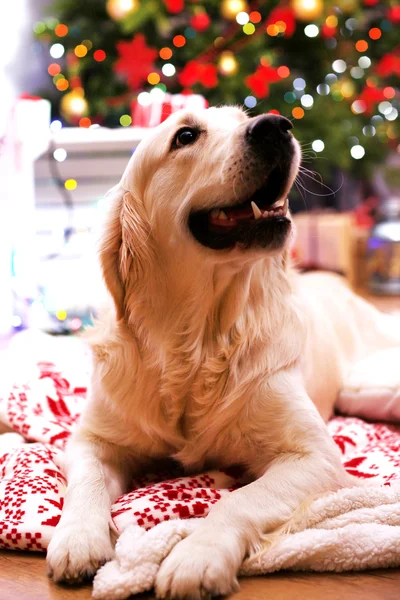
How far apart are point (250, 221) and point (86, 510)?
664 mm

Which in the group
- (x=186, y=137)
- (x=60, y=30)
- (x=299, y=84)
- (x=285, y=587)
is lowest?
(x=285, y=587)

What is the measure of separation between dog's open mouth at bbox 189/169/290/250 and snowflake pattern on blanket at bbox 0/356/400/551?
20.9 inches

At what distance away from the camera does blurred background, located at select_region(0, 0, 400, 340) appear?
11.0 feet

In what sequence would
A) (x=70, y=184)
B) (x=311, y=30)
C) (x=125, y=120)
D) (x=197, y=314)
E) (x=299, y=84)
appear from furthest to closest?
1. (x=299, y=84)
2. (x=311, y=30)
3. (x=125, y=120)
4. (x=70, y=184)
5. (x=197, y=314)

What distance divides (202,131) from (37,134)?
1.78 meters

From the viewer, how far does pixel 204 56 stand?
14.0 ft

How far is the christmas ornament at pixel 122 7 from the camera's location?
391cm

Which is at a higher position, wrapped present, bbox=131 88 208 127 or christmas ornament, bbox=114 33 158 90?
christmas ornament, bbox=114 33 158 90

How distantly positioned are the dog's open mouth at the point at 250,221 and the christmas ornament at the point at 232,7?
2980mm

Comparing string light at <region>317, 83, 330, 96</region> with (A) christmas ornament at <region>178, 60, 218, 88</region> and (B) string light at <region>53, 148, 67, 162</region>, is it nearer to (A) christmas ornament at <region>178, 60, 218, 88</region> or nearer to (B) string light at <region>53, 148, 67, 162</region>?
(A) christmas ornament at <region>178, 60, 218, 88</region>

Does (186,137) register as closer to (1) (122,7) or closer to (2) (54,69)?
(1) (122,7)

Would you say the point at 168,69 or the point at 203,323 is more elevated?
the point at 168,69

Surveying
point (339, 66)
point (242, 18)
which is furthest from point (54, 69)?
point (339, 66)

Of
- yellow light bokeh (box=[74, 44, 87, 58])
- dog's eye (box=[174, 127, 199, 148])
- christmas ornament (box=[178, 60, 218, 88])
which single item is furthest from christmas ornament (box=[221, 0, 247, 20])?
dog's eye (box=[174, 127, 199, 148])
